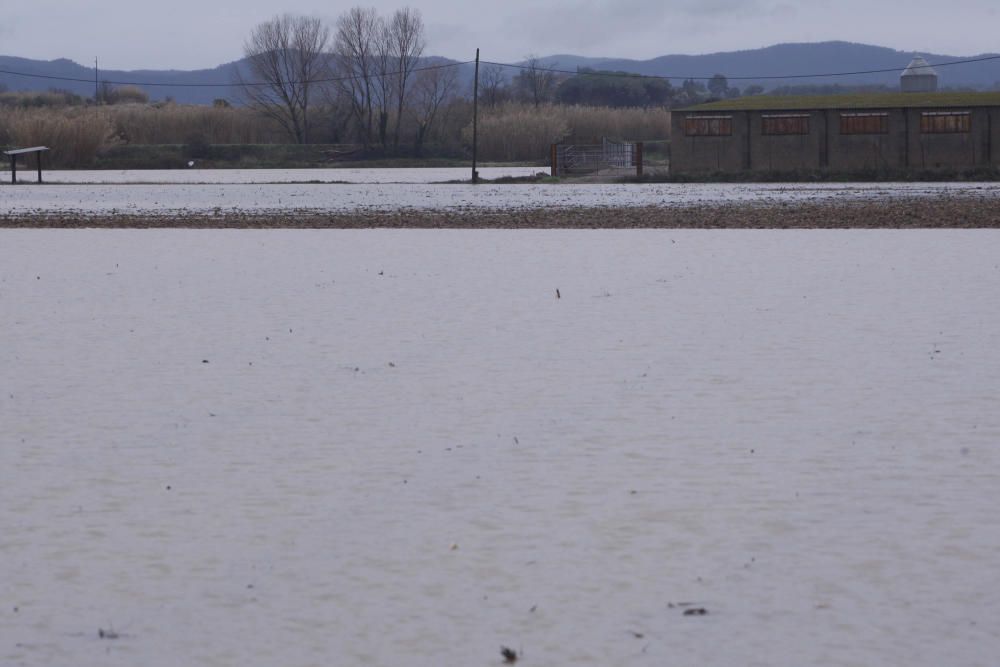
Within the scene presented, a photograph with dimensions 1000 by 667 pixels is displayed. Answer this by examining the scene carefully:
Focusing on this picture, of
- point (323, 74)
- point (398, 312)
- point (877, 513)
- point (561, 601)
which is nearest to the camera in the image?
point (561, 601)

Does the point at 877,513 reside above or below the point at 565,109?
below

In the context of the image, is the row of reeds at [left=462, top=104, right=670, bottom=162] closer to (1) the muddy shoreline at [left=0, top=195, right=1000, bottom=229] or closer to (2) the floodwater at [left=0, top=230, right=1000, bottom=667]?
(1) the muddy shoreline at [left=0, top=195, right=1000, bottom=229]

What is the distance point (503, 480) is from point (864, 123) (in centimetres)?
5231

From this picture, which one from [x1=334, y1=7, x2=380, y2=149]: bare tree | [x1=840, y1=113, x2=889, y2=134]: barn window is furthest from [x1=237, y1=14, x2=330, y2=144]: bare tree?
[x1=840, y1=113, x2=889, y2=134]: barn window

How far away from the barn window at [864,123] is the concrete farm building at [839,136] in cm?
4

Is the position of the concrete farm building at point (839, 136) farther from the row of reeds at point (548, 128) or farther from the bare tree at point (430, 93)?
the bare tree at point (430, 93)

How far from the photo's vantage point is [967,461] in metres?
7.80

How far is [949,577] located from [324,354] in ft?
23.1

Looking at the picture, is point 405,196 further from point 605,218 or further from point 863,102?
point 863,102

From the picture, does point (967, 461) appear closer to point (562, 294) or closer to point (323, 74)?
point (562, 294)

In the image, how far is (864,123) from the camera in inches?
2234

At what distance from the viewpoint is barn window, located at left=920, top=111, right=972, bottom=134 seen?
5606cm

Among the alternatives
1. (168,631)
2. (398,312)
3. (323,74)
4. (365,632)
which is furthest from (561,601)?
(323,74)

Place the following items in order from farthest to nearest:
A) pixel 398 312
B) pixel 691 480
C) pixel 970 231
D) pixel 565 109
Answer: pixel 565 109
pixel 970 231
pixel 398 312
pixel 691 480
